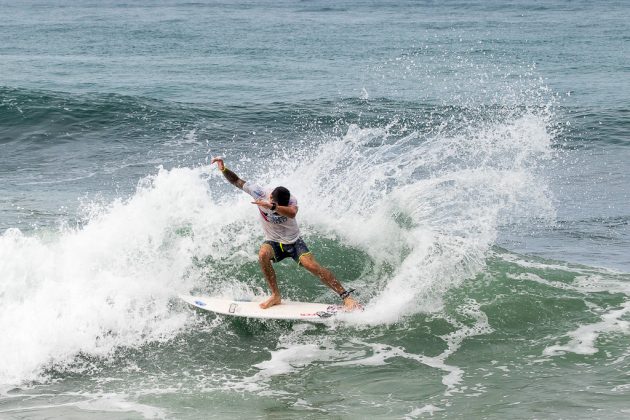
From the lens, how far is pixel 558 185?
18.3 m

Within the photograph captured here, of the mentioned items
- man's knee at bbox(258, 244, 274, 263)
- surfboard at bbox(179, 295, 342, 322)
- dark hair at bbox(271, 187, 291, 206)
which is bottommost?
surfboard at bbox(179, 295, 342, 322)

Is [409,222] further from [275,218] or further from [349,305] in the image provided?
[275,218]

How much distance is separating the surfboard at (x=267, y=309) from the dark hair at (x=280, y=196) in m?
1.41

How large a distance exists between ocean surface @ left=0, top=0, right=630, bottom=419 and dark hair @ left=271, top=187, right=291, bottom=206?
62.9 inches

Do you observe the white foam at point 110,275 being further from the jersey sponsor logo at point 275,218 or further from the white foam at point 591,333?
the white foam at point 591,333

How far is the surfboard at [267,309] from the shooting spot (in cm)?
1055

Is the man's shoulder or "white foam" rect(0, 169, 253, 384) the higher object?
the man's shoulder

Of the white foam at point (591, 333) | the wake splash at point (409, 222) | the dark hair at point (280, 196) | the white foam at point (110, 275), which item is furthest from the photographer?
the wake splash at point (409, 222)

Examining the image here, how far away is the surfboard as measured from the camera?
34.6 feet

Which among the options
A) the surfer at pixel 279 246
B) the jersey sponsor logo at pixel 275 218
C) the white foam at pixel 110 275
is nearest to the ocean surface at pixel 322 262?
the white foam at pixel 110 275

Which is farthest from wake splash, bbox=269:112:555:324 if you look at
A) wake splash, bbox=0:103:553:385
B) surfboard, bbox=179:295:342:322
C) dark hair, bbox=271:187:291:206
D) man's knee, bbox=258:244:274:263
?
dark hair, bbox=271:187:291:206

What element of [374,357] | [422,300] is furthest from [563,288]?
[374,357]

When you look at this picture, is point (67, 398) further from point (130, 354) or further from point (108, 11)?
point (108, 11)

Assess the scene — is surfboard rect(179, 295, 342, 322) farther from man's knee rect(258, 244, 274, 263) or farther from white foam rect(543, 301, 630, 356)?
white foam rect(543, 301, 630, 356)
